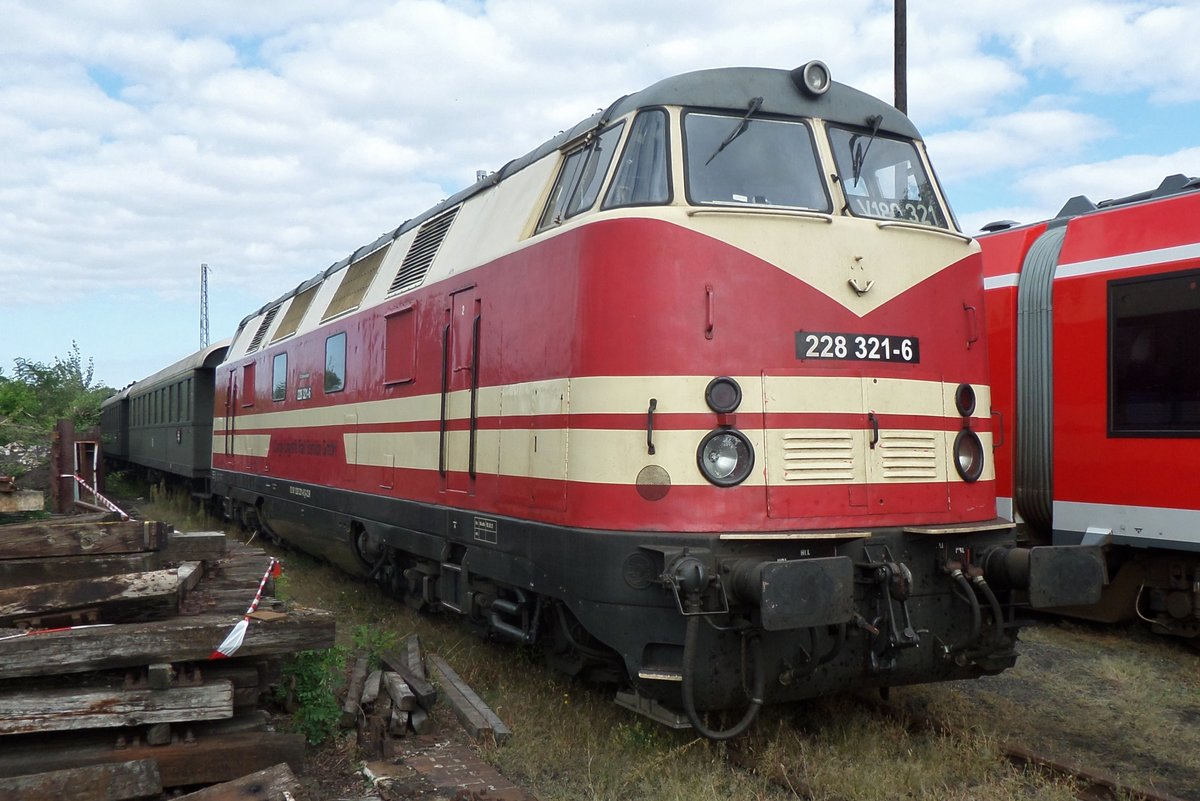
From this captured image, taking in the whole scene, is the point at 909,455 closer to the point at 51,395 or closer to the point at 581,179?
the point at 581,179

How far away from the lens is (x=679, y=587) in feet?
15.1

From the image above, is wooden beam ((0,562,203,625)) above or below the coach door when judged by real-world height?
below

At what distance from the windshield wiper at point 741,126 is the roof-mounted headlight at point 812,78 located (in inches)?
11.6

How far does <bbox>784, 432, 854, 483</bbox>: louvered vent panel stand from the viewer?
198 inches

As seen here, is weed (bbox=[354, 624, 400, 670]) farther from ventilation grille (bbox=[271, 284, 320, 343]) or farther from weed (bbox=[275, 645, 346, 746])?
ventilation grille (bbox=[271, 284, 320, 343])

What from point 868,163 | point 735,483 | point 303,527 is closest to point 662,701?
point 735,483

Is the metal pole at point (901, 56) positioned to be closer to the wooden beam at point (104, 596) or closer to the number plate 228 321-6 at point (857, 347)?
the number plate 228 321-6 at point (857, 347)

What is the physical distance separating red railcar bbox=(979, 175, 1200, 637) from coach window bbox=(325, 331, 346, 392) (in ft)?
17.9

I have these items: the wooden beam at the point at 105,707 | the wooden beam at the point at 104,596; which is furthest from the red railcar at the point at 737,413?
the wooden beam at the point at 104,596

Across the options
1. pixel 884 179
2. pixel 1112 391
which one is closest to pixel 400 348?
pixel 884 179

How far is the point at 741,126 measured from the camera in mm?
5508

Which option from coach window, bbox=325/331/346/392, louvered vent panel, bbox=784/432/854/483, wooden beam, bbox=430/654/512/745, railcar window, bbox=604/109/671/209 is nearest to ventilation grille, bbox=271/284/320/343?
coach window, bbox=325/331/346/392

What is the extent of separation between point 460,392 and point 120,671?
2.63 m

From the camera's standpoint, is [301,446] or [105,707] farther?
[301,446]
